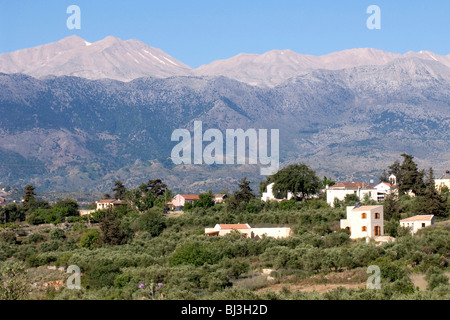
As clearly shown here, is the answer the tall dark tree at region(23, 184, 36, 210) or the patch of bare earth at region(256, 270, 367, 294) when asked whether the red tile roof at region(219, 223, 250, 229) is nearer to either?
the patch of bare earth at region(256, 270, 367, 294)

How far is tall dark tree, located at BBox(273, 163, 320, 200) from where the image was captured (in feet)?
240

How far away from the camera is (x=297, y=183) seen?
72.9 m

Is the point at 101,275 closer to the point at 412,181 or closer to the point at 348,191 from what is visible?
the point at 348,191

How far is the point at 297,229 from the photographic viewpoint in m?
53.9

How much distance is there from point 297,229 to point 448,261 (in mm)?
15691

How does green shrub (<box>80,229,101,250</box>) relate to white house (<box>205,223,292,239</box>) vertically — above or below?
below

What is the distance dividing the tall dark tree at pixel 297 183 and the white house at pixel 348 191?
5.44ft

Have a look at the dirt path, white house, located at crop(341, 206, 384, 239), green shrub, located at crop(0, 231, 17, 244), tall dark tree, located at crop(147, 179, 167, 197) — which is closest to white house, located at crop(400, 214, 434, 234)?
white house, located at crop(341, 206, 384, 239)

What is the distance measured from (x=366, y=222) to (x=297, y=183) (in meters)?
23.0

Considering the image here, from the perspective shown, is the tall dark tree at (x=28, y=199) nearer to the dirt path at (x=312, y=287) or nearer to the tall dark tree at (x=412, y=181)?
the tall dark tree at (x=412, y=181)

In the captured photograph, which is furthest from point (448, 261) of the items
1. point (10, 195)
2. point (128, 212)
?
point (10, 195)

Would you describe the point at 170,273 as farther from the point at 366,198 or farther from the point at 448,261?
the point at 366,198

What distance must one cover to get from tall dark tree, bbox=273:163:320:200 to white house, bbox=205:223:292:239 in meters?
18.1
